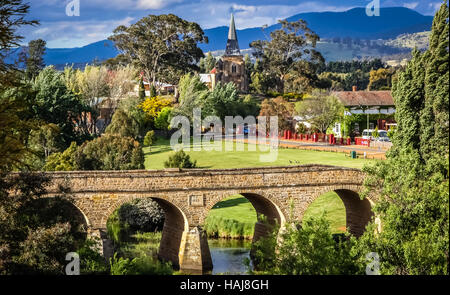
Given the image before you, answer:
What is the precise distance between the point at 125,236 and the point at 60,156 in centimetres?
1019

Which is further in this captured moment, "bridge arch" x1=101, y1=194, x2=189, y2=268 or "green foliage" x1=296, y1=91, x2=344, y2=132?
"green foliage" x1=296, y1=91, x2=344, y2=132

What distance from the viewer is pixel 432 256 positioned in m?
23.7

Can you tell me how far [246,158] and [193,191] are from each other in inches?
956

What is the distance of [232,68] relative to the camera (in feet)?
364

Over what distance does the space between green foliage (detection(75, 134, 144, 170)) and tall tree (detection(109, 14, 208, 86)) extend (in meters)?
46.3

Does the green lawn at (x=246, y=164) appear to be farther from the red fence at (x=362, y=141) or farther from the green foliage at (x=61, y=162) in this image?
the green foliage at (x=61, y=162)

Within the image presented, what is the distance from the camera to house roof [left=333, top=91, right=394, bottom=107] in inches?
3250

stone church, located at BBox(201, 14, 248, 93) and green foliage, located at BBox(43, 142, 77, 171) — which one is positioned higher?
stone church, located at BBox(201, 14, 248, 93)

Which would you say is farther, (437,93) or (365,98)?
(365,98)

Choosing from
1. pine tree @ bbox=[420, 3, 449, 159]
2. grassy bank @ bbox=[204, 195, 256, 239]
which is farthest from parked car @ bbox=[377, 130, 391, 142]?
pine tree @ bbox=[420, 3, 449, 159]

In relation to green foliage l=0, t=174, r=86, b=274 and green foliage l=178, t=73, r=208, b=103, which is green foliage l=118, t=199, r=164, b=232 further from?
green foliage l=178, t=73, r=208, b=103

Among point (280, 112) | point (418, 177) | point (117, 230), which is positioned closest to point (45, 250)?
point (418, 177)

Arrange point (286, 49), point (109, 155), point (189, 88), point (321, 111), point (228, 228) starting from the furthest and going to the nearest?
1. point (286, 49)
2. point (189, 88)
3. point (321, 111)
4. point (109, 155)
5. point (228, 228)

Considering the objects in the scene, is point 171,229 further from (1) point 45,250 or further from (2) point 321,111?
(2) point 321,111
